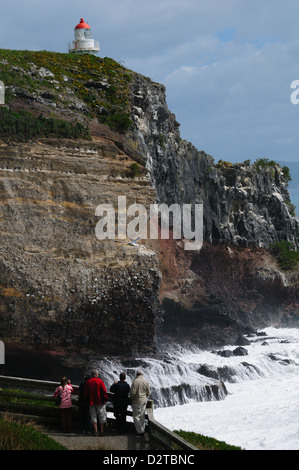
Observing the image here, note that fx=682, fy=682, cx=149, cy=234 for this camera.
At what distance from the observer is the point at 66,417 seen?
57.6 feet

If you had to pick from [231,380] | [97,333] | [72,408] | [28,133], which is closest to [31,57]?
[28,133]

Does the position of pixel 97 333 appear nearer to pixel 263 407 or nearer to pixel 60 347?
pixel 60 347

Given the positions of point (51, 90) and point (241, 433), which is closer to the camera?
point (241, 433)

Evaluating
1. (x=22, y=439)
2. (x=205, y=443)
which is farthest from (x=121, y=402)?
(x=22, y=439)

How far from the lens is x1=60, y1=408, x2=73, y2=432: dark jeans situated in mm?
17422

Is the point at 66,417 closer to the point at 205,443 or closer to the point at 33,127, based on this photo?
the point at 205,443

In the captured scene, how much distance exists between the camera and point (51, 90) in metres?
40.9

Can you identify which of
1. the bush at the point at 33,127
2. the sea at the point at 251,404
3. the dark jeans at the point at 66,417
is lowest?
the sea at the point at 251,404

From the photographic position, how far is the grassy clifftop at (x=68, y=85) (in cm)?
3931

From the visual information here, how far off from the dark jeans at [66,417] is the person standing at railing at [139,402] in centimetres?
163

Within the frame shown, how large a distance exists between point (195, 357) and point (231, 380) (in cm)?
463

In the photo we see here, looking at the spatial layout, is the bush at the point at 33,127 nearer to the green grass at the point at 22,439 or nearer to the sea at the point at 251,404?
the sea at the point at 251,404

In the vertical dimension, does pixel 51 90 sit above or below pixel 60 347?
above

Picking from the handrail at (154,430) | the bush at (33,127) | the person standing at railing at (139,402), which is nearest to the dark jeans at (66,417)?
the handrail at (154,430)
